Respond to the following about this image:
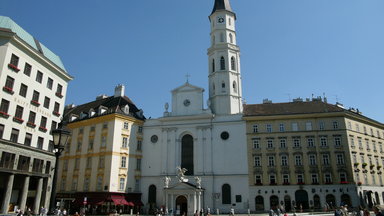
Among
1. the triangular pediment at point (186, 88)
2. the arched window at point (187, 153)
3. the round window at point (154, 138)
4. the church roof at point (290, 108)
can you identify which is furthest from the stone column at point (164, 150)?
the church roof at point (290, 108)

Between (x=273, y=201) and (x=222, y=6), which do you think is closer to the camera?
(x=273, y=201)

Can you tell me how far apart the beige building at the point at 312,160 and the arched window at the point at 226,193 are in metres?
3.44

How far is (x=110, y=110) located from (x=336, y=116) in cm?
3646

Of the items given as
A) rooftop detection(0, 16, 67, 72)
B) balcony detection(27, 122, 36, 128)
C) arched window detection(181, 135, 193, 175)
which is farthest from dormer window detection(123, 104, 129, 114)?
balcony detection(27, 122, 36, 128)

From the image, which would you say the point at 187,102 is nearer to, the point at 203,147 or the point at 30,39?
the point at 203,147

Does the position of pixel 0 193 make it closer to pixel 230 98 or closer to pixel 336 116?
pixel 230 98

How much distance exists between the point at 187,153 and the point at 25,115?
2512cm

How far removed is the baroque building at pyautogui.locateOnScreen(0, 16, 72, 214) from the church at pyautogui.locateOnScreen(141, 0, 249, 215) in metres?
17.0

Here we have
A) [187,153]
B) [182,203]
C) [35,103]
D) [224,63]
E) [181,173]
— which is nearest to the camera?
[35,103]

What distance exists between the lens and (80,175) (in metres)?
48.3

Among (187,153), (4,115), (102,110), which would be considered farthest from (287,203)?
(4,115)

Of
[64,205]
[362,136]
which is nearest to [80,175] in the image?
[64,205]

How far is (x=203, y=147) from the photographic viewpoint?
160 feet

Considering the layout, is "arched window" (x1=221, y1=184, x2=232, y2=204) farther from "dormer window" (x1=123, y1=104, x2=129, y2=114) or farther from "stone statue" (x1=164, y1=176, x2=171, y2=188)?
"dormer window" (x1=123, y1=104, x2=129, y2=114)
